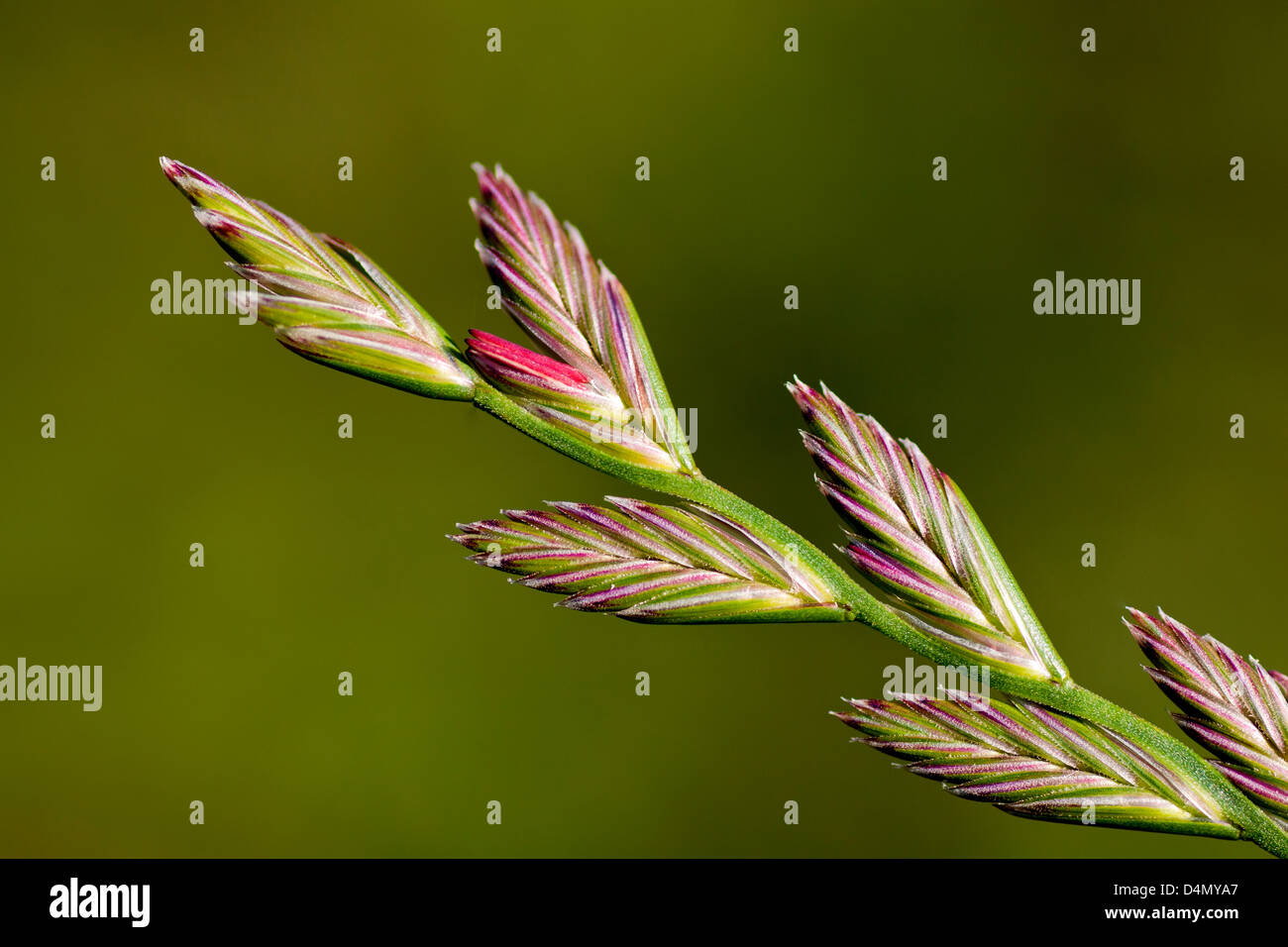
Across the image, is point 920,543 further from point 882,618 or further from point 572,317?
point 572,317

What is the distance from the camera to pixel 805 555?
57 cm

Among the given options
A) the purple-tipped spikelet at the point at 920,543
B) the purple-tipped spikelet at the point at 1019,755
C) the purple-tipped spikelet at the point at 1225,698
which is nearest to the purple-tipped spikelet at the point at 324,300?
the purple-tipped spikelet at the point at 920,543

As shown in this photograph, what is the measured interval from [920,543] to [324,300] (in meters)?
0.43

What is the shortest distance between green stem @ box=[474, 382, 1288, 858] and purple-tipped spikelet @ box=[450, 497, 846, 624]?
0.04 ft

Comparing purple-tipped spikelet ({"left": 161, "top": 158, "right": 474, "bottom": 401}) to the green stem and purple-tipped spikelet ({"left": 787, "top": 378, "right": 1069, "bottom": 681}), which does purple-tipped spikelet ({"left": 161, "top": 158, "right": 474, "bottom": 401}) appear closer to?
the green stem

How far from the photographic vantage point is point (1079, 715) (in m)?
0.58

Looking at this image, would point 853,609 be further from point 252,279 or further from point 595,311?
point 252,279

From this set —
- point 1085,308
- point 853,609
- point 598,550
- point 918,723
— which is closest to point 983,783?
point 918,723

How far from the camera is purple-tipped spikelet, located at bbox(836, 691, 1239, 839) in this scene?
593 mm

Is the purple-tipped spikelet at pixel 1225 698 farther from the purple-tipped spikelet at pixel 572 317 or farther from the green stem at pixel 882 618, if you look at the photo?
the purple-tipped spikelet at pixel 572 317

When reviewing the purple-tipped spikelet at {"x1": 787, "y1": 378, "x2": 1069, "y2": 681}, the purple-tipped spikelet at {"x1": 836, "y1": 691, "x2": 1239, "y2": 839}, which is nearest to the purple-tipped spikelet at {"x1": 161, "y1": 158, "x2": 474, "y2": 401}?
the purple-tipped spikelet at {"x1": 787, "y1": 378, "x2": 1069, "y2": 681}

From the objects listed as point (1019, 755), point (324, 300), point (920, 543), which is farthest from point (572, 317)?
point (1019, 755)

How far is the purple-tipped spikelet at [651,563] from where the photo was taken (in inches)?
22.4

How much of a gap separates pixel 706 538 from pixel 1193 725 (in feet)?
1.13
